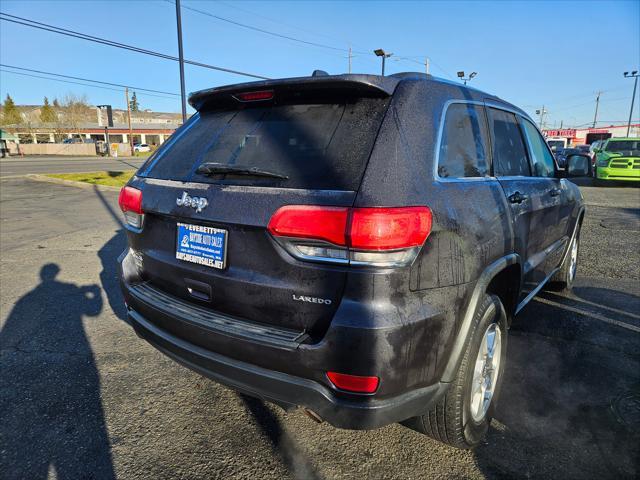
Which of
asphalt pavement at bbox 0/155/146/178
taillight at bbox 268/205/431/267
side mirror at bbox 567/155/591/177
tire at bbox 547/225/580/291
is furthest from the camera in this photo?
asphalt pavement at bbox 0/155/146/178

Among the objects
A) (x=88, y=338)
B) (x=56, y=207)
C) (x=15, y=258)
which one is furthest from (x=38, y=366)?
(x=56, y=207)

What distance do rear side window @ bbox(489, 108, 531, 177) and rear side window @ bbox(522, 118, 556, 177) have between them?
0.63 ft

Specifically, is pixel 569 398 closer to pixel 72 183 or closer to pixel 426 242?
pixel 426 242

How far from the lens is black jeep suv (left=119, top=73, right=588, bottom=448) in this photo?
166 cm

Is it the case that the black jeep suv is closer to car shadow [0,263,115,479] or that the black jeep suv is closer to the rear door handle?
the rear door handle

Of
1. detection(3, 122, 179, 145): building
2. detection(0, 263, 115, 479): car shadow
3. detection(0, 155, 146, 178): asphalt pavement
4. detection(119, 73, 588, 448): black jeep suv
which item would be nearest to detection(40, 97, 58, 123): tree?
detection(3, 122, 179, 145): building

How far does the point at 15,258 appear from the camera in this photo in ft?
19.4

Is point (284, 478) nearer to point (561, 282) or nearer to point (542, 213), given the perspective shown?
point (542, 213)

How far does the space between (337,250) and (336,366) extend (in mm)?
455

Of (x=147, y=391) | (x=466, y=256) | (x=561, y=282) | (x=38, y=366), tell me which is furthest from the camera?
(x=561, y=282)

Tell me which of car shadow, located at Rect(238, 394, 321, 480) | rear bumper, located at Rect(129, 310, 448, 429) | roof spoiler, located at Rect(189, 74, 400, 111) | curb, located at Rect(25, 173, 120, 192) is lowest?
car shadow, located at Rect(238, 394, 321, 480)

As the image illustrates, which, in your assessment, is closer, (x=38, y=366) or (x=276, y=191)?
(x=276, y=191)

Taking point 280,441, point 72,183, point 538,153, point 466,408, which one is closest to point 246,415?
point 280,441

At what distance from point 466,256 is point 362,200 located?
24.5 inches
